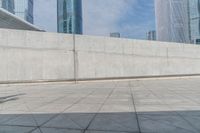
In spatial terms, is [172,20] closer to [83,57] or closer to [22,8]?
[83,57]

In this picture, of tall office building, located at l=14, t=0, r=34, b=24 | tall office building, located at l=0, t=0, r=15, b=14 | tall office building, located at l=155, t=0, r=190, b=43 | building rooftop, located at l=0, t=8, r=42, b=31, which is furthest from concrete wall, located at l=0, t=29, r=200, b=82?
tall office building, located at l=14, t=0, r=34, b=24

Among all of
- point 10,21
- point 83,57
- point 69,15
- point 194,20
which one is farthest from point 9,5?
point 83,57

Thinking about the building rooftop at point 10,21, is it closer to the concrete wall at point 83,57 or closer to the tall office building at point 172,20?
the concrete wall at point 83,57

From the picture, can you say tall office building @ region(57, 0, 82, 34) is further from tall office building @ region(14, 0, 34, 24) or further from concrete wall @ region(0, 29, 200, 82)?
concrete wall @ region(0, 29, 200, 82)

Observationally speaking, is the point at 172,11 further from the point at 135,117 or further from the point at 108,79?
the point at 135,117

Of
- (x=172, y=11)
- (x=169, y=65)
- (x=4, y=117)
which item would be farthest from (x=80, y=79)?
(x=172, y=11)

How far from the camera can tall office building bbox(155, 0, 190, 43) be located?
70.8m

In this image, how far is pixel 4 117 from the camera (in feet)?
20.9

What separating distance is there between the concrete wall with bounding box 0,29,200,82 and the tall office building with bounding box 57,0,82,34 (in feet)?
199

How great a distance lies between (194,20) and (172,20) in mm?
7517

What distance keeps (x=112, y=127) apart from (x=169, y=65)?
60.2 feet

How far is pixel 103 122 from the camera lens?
5.55 m

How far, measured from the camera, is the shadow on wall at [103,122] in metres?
4.97

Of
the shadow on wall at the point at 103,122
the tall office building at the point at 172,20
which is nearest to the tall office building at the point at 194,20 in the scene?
the tall office building at the point at 172,20
